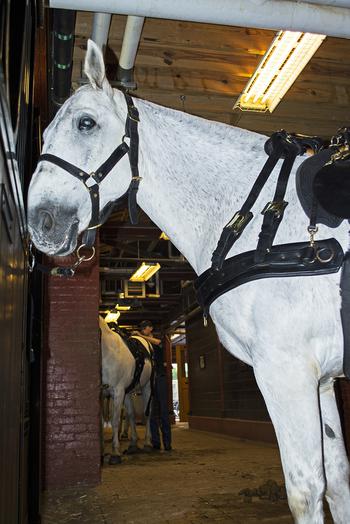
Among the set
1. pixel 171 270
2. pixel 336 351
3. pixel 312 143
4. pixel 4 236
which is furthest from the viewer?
pixel 171 270

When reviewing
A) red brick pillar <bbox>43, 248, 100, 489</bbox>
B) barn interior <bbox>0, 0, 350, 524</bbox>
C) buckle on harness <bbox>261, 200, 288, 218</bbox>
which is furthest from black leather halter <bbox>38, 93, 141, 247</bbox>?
red brick pillar <bbox>43, 248, 100, 489</bbox>

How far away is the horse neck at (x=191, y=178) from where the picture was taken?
2.03 meters

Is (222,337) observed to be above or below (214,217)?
below

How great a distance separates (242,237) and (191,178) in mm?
428

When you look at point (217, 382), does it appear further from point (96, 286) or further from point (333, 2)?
point (333, 2)

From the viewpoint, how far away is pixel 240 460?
19.2ft

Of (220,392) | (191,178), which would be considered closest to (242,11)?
(191,178)

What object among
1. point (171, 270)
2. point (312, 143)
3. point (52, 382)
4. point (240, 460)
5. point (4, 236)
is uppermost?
point (171, 270)

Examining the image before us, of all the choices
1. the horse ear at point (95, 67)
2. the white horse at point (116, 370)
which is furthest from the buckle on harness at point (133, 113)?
the white horse at point (116, 370)

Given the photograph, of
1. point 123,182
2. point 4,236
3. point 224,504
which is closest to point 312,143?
point 123,182

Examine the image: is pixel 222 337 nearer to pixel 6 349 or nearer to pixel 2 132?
pixel 6 349

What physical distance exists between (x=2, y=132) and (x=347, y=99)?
166 inches

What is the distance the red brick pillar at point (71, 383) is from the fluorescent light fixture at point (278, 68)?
233 cm

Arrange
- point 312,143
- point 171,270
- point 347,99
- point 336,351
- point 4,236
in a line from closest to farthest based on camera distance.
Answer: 1. point 4,236
2. point 336,351
3. point 312,143
4. point 347,99
5. point 171,270
